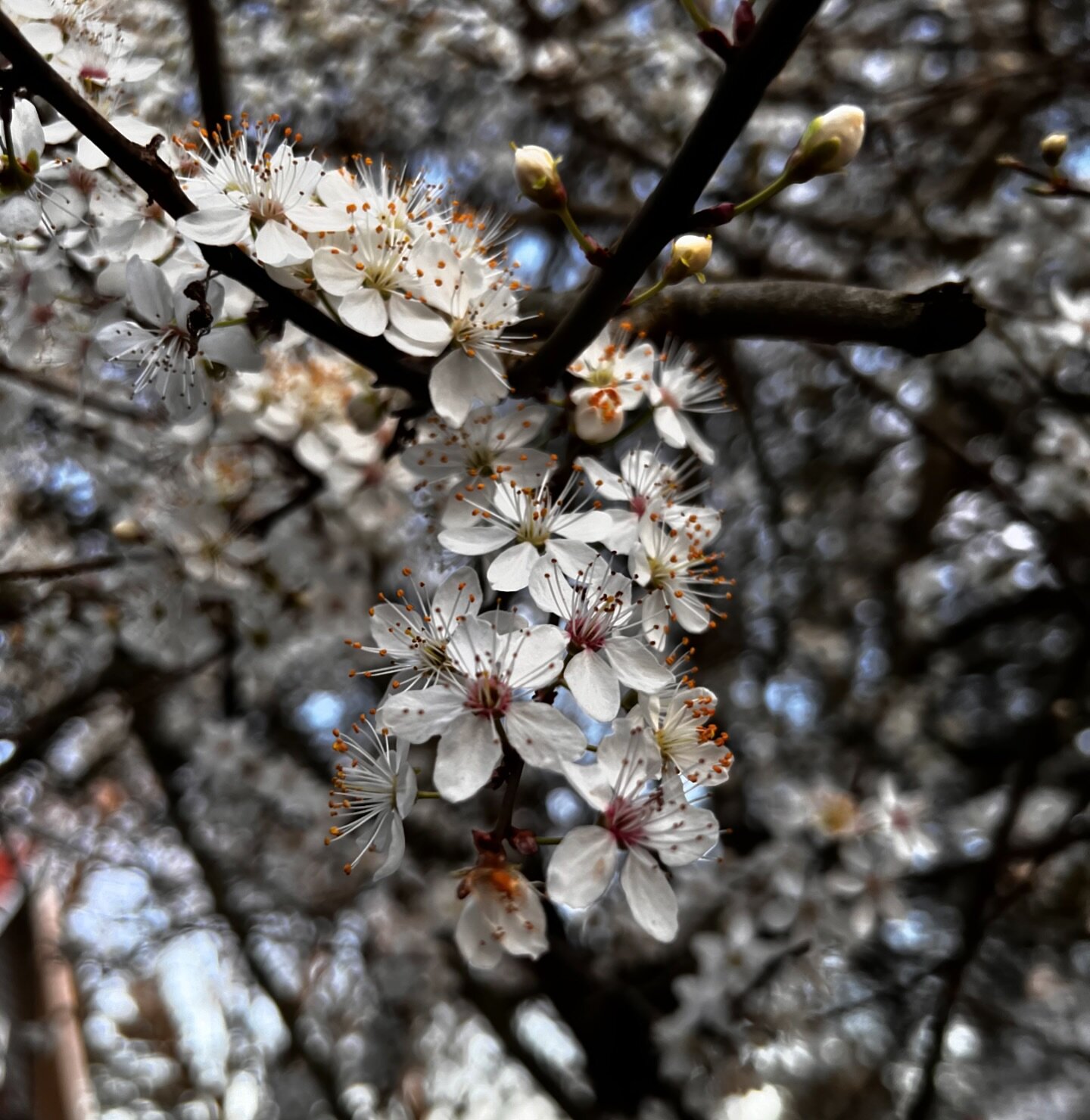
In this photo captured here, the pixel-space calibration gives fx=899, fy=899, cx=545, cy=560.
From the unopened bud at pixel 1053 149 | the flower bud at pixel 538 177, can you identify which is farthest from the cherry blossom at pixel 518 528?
the unopened bud at pixel 1053 149

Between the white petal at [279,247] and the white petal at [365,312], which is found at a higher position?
Result: the white petal at [279,247]

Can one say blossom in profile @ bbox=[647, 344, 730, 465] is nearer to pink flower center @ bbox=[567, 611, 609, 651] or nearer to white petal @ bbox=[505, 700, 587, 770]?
pink flower center @ bbox=[567, 611, 609, 651]

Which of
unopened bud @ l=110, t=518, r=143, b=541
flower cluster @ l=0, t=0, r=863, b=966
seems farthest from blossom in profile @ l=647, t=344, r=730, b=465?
unopened bud @ l=110, t=518, r=143, b=541

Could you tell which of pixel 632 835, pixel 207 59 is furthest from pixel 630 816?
pixel 207 59

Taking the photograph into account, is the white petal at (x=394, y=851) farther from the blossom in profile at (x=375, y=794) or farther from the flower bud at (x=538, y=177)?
the flower bud at (x=538, y=177)

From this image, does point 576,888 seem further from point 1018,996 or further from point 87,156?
point 1018,996

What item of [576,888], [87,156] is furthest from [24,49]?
[576,888]
